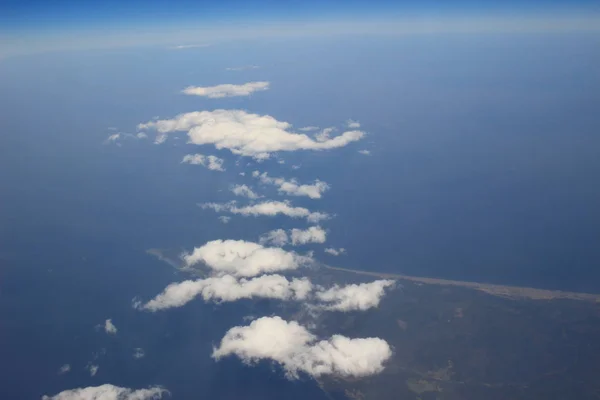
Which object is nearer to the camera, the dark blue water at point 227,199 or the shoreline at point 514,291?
the dark blue water at point 227,199

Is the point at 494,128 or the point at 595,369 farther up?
the point at 494,128

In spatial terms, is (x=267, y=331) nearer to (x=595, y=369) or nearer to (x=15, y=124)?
(x=595, y=369)

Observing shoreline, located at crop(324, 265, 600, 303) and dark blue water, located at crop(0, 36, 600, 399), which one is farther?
shoreline, located at crop(324, 265, 600, 303)

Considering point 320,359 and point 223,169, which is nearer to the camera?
point 320,359

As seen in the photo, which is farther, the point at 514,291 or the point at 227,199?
the point at 227,199

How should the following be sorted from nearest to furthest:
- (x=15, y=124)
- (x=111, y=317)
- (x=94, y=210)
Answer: (x=111, y=317) → (x=94, y=210) → (x=15, y=124)

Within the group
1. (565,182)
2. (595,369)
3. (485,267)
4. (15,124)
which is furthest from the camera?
(15,124)

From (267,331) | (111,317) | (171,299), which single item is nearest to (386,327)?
(267,331)

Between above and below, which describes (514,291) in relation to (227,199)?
below
